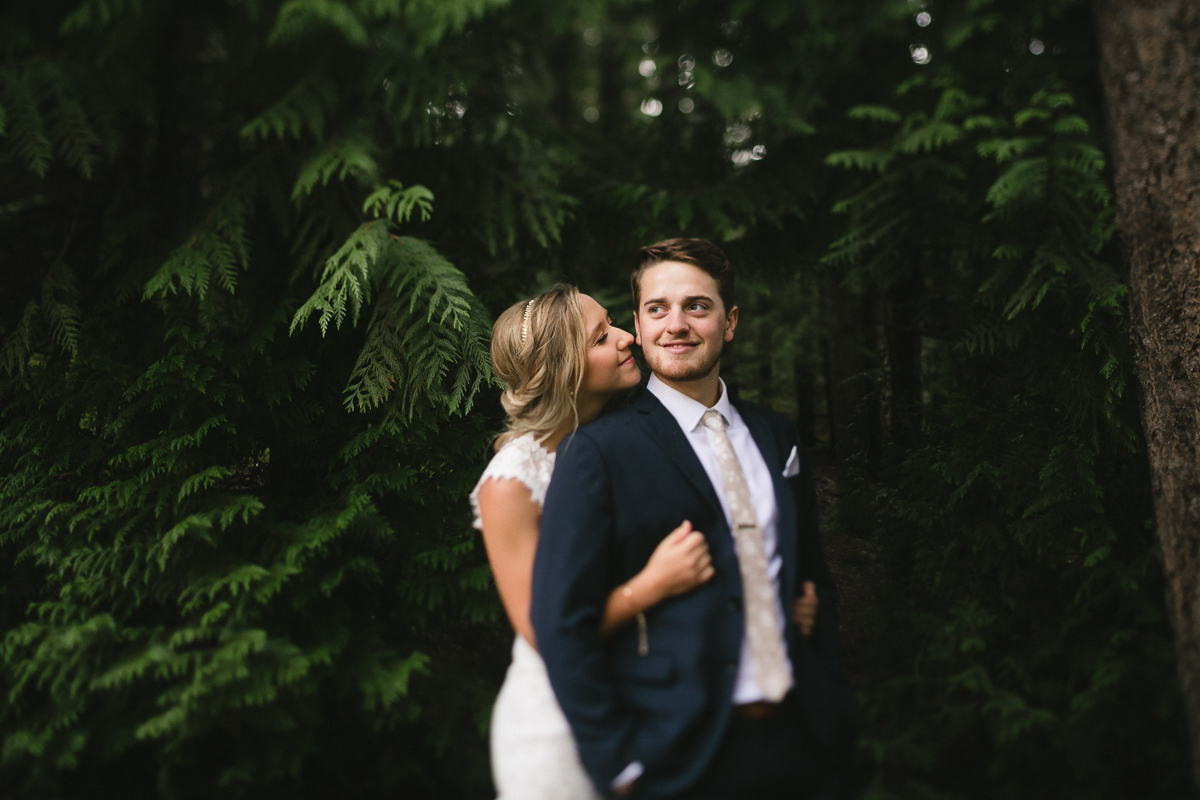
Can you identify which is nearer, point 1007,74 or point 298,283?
point 298,283

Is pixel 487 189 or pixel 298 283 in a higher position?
pixel 487 189

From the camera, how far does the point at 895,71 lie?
4848 millimetres

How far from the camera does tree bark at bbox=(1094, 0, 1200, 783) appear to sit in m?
2.99

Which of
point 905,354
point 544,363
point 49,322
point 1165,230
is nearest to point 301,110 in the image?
point 49,322

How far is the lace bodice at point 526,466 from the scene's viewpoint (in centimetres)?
247

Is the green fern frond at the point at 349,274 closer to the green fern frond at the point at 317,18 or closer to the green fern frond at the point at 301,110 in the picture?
the green fern frond at the point at 301,110

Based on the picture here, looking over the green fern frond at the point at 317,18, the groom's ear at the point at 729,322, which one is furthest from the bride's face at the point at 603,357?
the green fern frond at the point at 317,18

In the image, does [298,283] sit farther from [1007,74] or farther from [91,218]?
[1007,74]

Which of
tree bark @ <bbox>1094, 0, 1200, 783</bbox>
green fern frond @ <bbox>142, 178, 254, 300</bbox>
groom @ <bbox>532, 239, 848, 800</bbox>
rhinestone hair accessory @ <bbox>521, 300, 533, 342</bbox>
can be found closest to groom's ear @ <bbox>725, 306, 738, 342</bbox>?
groom @ <bbox>532, 239, 848, 800</bbox>

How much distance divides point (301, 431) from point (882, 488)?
3.17 meters

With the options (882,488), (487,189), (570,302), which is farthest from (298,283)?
(882,488)

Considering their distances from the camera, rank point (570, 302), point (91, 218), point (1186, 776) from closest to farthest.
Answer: point (1186, 776) < point (570, 302) < point (91, 218)

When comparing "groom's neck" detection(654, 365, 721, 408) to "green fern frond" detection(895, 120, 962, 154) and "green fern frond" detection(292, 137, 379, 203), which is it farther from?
"green fern frond" detection(895, 120, 962, 154)

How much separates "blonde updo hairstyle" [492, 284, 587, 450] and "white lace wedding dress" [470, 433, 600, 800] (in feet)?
0.73
